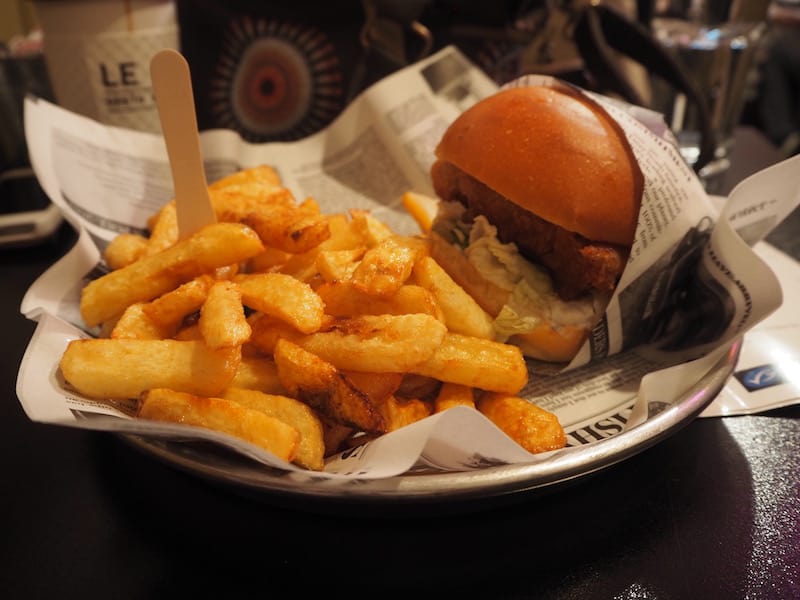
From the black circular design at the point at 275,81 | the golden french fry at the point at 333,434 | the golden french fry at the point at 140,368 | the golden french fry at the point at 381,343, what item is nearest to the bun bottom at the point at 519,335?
the golden french fry at the point at 381,343

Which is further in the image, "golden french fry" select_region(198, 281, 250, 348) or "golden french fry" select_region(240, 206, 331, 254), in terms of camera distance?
"golden french fry" select_region(240, 206, 331, 254)

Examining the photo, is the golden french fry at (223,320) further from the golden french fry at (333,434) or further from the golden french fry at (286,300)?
the golden french fry at (333,434)

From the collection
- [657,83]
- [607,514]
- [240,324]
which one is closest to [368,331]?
[240,324]

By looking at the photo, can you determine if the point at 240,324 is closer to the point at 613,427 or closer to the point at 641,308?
the point at 613,427

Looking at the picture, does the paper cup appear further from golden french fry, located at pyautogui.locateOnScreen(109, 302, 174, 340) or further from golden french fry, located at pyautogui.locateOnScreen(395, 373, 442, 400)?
golden french fry, located at pyautogui.locateOnScreen(395, 373, 442, 400)

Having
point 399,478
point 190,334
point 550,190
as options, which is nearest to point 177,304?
point 190,334

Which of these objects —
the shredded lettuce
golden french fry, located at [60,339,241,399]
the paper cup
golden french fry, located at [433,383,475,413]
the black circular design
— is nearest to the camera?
golden french fry, located at [60,339,241,399]

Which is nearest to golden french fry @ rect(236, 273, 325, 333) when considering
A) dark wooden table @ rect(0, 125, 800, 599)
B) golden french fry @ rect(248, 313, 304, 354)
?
golden french fry @ rect(248, 313, 304, 354)
